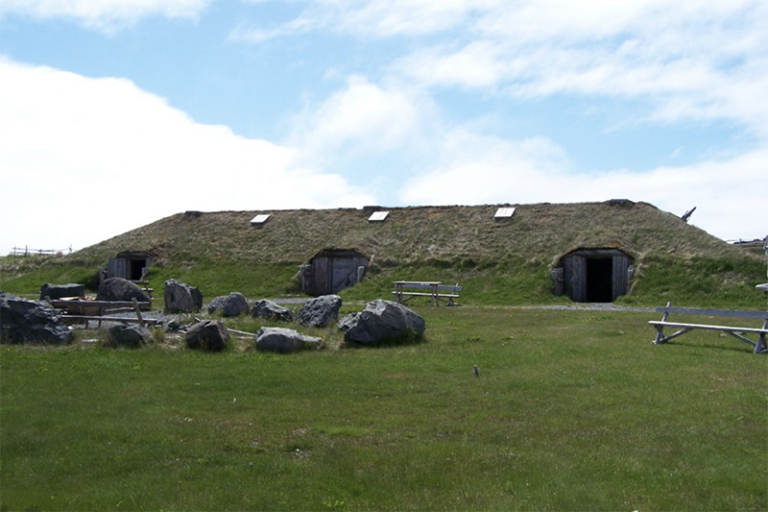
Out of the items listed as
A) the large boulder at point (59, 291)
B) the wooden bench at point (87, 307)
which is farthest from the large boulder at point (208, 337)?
the large boulder at point (59, 291)

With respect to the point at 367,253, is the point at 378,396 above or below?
below

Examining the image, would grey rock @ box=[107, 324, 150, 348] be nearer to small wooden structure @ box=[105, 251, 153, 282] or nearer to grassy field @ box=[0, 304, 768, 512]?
grassy field @ box=[0, 304, 768, 512]

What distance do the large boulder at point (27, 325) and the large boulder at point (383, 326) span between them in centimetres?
615

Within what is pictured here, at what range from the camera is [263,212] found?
159 feet

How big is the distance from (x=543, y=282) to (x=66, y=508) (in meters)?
29.3

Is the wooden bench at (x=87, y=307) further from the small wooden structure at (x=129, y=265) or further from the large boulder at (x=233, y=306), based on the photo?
the small wooden structure at (x=129, y=265)

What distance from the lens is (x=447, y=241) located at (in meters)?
39.5

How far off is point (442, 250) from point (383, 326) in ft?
73.5

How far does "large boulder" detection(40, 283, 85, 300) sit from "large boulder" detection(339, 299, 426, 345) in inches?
442

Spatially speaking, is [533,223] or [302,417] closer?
[302,417]

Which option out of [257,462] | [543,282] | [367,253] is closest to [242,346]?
[257,462]

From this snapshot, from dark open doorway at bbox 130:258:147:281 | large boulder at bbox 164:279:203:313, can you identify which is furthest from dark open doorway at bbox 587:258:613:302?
dark open doorway at bbox 130:258:147:281

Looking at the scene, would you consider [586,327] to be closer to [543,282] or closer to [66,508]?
[543,282]

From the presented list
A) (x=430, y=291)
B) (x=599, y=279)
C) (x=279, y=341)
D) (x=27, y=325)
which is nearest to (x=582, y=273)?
(x=599, y=279)
